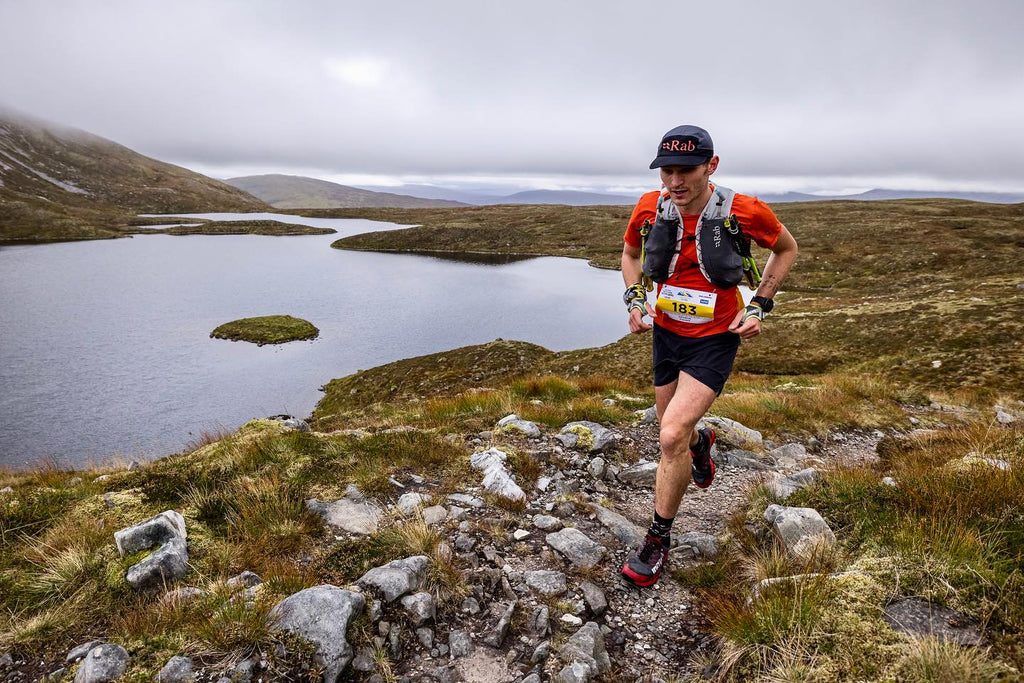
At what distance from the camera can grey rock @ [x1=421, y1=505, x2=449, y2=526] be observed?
5539 mm

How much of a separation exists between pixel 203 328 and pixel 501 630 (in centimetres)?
5551

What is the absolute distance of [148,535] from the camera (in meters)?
4.63

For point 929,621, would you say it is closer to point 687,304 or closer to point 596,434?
point 687,304

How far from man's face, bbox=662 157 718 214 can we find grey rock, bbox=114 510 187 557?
5961 millimetres

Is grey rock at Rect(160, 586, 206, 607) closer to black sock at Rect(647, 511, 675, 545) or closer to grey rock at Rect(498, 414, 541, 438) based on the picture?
black sock at Rect(647, 511, 675, 545)

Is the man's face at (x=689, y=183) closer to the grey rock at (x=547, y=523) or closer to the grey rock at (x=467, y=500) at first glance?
the grey rock at (x=547, y=523)

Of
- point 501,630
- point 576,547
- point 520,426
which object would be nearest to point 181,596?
point 501,630

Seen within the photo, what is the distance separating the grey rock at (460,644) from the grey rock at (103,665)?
2268 millimetres

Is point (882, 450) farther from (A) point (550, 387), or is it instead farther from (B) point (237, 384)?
(B) point (237, 384)

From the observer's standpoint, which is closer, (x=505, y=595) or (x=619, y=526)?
(x=505, y=595)

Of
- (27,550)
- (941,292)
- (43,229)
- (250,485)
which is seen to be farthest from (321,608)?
(43,229)

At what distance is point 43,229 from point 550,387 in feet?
556

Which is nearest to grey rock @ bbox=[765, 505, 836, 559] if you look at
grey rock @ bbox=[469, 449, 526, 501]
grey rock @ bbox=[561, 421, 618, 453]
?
grey rock @ bbox=[469, 449, 526, 501]

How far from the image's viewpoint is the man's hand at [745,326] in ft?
15.8
